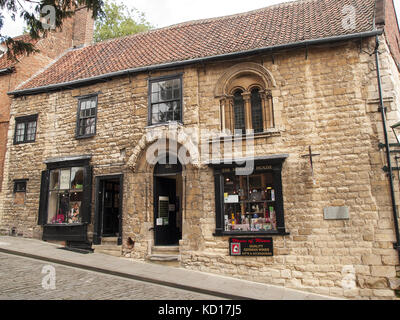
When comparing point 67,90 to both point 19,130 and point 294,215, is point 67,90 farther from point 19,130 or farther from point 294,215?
point 294,215

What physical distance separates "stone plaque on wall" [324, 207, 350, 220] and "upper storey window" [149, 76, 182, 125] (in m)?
5.56

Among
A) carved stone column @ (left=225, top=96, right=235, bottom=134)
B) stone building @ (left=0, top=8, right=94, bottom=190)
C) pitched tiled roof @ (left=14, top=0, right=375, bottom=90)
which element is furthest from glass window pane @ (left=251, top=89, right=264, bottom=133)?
stone building @ (left=0, top=8, right=94, bottom=190)

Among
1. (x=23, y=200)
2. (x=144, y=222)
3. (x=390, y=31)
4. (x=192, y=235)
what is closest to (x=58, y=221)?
(x=23, y=200)

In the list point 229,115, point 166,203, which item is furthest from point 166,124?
point 166,203

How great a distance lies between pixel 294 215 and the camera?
938 cm

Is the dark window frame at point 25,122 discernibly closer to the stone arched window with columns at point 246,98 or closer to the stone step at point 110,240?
the stone step at point 110,240

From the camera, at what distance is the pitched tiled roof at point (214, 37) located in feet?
34.8

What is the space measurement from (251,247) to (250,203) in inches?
51.0

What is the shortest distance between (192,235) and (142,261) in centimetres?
193

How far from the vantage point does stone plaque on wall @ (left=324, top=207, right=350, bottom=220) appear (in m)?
8.83

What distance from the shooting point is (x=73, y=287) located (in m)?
7.52

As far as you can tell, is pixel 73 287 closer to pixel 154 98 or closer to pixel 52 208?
pixel 52 208

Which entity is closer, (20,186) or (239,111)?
(239,111)

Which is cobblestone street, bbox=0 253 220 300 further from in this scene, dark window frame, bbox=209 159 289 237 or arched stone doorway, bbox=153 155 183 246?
arched stone doorway, bbox=153 155 183 246
